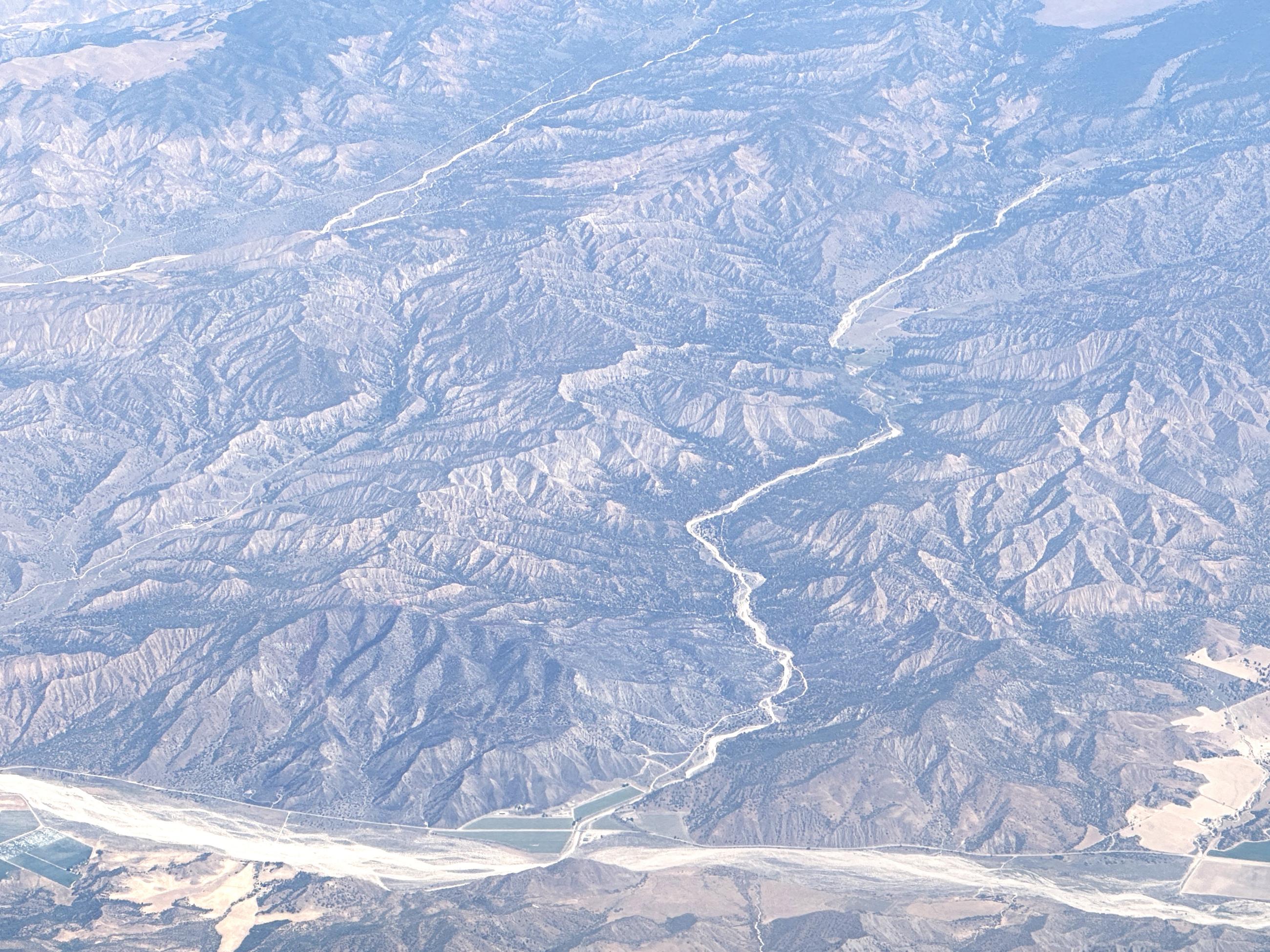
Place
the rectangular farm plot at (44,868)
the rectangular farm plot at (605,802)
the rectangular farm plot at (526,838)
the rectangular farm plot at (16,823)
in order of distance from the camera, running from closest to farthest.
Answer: the rectangular farm plot at (44,868) → the rectangular farm plot at (526,838) → the rectangular farm plot at (16,823) → the rectangular farm plot at (605,802)

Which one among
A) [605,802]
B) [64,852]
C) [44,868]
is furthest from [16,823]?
[605,802]

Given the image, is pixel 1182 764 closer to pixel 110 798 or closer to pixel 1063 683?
pixel 1063 683

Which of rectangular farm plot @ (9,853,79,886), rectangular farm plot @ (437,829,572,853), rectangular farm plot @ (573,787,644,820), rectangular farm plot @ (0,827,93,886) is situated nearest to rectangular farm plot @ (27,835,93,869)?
rectangular farm plot @ (0,827,93,886)

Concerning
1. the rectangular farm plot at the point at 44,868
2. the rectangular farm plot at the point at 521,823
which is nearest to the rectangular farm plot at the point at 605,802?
the rectangular farm plot at the point at 521,823

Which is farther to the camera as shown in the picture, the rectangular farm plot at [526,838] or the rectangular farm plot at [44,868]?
the rectangular farm plot at [526,838]

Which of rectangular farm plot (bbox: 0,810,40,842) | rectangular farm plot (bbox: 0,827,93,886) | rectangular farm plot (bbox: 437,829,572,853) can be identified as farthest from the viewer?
rectangular farm plot (bbox: 0,810,40,842)

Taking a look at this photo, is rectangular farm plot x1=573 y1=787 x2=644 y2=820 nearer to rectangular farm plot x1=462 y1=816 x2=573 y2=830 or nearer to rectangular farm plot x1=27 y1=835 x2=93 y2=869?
rectangular farm plot x1=462 y1=816 x2=573 y2=830

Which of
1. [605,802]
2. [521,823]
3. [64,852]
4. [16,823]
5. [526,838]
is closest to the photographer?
[64,852]

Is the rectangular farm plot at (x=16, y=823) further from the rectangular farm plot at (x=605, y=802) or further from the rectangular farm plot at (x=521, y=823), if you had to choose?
the rectangular farm plot at (x=605, y=802)

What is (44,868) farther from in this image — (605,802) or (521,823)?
(605,802)

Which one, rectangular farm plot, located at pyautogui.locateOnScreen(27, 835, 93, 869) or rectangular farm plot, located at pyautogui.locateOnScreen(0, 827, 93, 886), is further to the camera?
rectangular farm plot, located at pyautogui.locateOnScreen(27, 835, 93, 869)

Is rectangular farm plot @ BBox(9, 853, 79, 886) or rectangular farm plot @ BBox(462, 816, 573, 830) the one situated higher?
rectangular farm plot @ BBox(9, 853, 79, 886)

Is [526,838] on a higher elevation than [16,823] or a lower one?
lower
